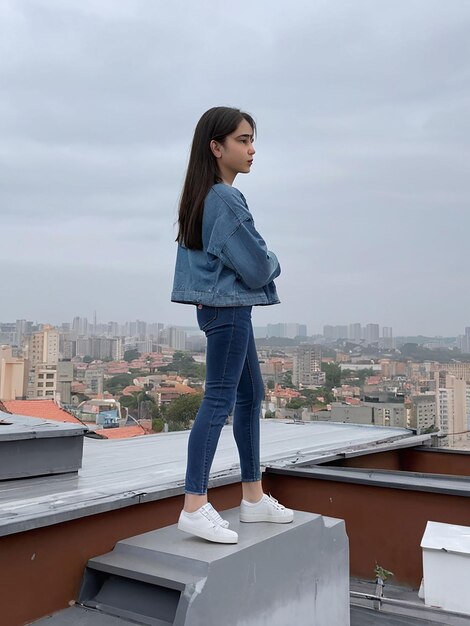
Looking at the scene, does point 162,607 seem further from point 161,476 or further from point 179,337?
point 179,337

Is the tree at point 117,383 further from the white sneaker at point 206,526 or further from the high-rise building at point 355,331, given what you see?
the white sneaker at point 206,526

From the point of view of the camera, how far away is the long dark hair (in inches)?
64.9

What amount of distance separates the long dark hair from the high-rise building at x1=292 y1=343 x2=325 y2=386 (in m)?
8.57

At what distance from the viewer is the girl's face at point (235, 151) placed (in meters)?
1.66

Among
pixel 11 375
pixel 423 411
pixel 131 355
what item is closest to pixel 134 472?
pixel 423 411

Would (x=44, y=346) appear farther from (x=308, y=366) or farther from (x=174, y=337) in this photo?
(x=308, y=366)

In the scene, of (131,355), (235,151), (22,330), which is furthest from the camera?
(22,330)

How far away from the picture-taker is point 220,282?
1.58 metres

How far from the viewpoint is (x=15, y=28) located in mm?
32906

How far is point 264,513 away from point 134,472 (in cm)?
74

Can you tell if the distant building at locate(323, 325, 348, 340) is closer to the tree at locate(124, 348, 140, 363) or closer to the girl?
the tree at locate(124, 348, 140, 363)

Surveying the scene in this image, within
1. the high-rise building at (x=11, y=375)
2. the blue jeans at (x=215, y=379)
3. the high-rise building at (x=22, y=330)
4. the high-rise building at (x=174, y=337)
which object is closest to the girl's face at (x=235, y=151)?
the blue jeans at (x=215, y=379)

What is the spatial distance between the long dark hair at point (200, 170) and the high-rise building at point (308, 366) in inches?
337

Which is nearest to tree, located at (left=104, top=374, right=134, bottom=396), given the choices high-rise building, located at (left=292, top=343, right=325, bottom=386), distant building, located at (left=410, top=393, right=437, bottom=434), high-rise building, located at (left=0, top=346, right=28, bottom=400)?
high-rise building, located at (left=0, top=346, right=28, bottom=400)
